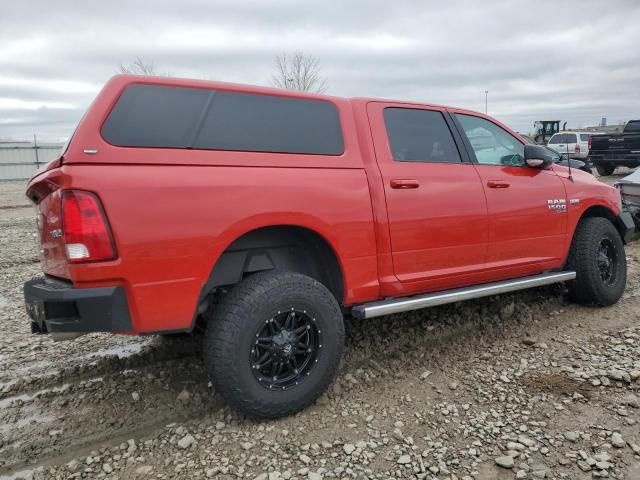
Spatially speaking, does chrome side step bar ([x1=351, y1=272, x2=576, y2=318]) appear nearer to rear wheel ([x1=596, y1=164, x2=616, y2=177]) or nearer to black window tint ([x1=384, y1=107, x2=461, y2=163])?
black window tint ([x1=384, y1=107, x2=461, y2=163])

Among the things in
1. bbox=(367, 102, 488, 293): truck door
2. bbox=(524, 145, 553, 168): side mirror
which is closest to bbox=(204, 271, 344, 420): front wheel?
bbox=(367, 102, 488, 293): truck door

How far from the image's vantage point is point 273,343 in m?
2.90

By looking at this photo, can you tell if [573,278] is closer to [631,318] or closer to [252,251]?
[631,318]

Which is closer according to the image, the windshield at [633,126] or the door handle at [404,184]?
the door handle at [404,184]

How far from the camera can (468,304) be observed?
191 inches

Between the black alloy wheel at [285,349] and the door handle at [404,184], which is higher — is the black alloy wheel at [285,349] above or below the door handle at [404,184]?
below

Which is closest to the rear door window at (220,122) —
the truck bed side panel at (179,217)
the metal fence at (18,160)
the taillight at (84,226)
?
the truck bed side panel at (179,217)

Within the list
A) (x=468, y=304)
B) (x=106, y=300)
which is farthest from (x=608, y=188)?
(x=106, y=300)

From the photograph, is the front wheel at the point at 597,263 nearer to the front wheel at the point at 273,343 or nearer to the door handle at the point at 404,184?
the door handle at the point at 404,184

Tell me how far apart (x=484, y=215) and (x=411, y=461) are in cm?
197

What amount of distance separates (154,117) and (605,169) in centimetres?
1870

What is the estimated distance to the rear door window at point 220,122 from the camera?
2.65 metres

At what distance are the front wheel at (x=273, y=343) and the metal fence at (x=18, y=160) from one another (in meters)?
26.1

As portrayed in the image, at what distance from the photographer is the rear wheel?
1750cm
